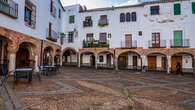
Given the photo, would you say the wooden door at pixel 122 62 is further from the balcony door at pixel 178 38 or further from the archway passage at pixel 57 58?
the archway passage at pixel 57 58

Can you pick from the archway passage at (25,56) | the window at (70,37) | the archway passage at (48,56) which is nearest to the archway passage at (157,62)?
the window at (70,37)

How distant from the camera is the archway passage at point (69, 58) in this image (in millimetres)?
26964

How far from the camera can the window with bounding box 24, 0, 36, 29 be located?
13238 mm

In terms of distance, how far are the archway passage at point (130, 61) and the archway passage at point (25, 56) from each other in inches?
516

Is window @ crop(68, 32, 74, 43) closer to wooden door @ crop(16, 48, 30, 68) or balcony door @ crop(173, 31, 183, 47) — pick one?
wooden door @ crop(16, 48, 30, 68)

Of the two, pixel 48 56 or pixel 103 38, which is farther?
pixel 103 38

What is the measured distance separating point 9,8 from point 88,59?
16602 mm

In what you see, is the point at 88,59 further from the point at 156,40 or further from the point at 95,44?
the point at 156,40

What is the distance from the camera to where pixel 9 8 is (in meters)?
10.7

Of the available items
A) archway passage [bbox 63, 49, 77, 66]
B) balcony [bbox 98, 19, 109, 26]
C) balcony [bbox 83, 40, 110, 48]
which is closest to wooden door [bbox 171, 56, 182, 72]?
balcony [bbox 83, 40, 110, 48]

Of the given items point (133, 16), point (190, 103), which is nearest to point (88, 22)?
point (133, 16)

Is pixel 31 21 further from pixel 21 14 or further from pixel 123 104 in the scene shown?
pixel 123 104

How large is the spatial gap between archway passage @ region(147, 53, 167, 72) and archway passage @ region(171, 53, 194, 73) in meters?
1.06

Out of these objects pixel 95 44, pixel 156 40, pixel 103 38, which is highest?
pixel 103 38
